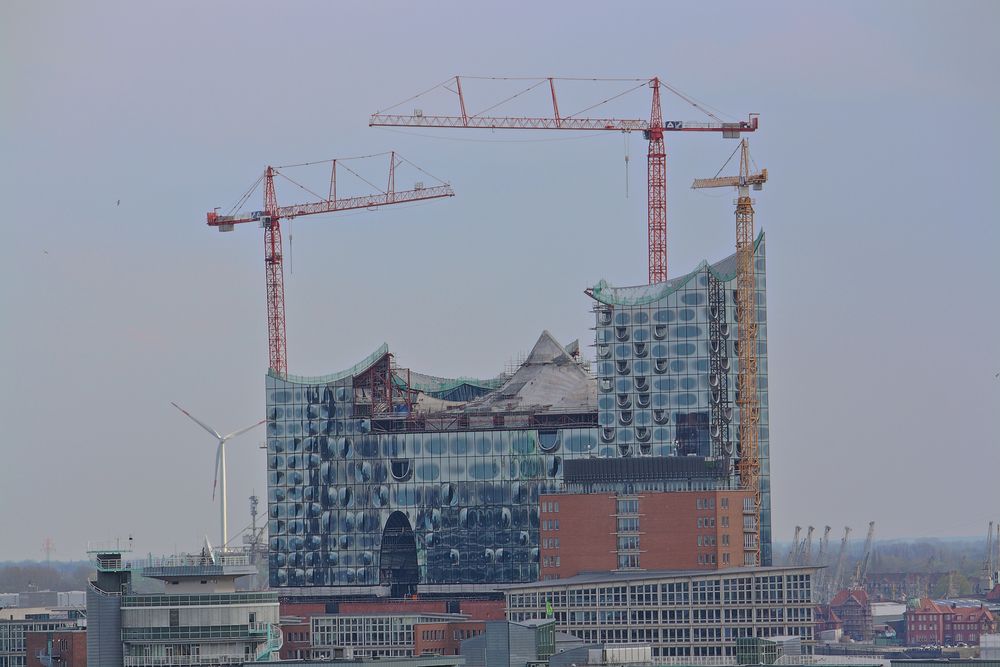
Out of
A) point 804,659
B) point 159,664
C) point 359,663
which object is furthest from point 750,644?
point 159,664

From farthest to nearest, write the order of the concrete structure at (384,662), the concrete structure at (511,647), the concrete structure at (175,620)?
1. the concrete structure at (511,647)
2. the concrete structure at (175,620)
3. the concrete structure at (384,662)

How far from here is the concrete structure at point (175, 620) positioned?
18825 cm

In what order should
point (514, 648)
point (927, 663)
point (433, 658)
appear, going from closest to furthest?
point (927, 663) < point (433, 658) < point (514, 648)

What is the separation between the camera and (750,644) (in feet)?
632

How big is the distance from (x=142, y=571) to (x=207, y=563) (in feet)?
19.2

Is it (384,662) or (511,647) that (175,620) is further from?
(511,647)

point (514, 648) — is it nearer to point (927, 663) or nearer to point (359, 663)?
point (359, 663)

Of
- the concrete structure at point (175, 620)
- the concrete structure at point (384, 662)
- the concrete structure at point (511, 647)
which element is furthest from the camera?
the concrete structure at point (511, 647)

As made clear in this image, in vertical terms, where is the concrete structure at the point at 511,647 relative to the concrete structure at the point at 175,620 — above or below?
below

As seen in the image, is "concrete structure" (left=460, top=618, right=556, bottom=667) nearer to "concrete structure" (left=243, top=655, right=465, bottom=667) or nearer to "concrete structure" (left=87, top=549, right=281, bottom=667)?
"concrete structure" (left=243, top=655, right=465, bottom=667)

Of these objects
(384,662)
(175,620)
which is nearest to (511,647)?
(384,662)

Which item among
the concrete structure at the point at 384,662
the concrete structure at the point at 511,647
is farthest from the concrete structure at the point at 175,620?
the concrete structure at the point at 511,647

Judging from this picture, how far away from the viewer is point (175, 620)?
188 meters

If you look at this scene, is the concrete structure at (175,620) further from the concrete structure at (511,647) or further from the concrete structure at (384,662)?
the concrete structure at (511,647)
